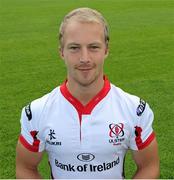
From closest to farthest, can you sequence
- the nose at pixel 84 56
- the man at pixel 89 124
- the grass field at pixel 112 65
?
the nose at pixel 84 56 < the man at pixel 89 124 < the grass field at pixel 112 65

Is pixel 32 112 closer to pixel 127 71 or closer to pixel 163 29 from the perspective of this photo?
pixel 127 71

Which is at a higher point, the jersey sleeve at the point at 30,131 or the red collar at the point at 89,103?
the red collar at the point at 89,103

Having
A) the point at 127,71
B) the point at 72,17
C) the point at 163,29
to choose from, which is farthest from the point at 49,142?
the point at 163,29

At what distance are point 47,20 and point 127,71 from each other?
931cm

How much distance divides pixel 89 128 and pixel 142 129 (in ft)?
1.08

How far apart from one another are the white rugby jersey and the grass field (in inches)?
92.7

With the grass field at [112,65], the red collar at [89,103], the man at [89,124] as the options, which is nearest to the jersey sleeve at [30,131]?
the man at [89,124]

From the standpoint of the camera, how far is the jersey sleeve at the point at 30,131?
259 centimetres

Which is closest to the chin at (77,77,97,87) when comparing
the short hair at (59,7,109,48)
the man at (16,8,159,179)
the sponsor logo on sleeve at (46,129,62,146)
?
the man at (16,8,159,179)

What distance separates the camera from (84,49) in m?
2.40

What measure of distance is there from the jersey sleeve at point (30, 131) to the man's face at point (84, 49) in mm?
381

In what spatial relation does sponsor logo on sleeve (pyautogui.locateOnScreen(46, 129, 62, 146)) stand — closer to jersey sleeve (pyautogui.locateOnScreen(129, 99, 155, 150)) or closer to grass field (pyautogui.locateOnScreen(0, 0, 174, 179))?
jersey sleeve (pyautogui.locateOnScreen(129, 99, 155, 150))

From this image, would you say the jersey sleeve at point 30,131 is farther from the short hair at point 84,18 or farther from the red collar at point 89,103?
the short hair at point 84,18

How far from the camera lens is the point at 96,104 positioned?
2.58 m
